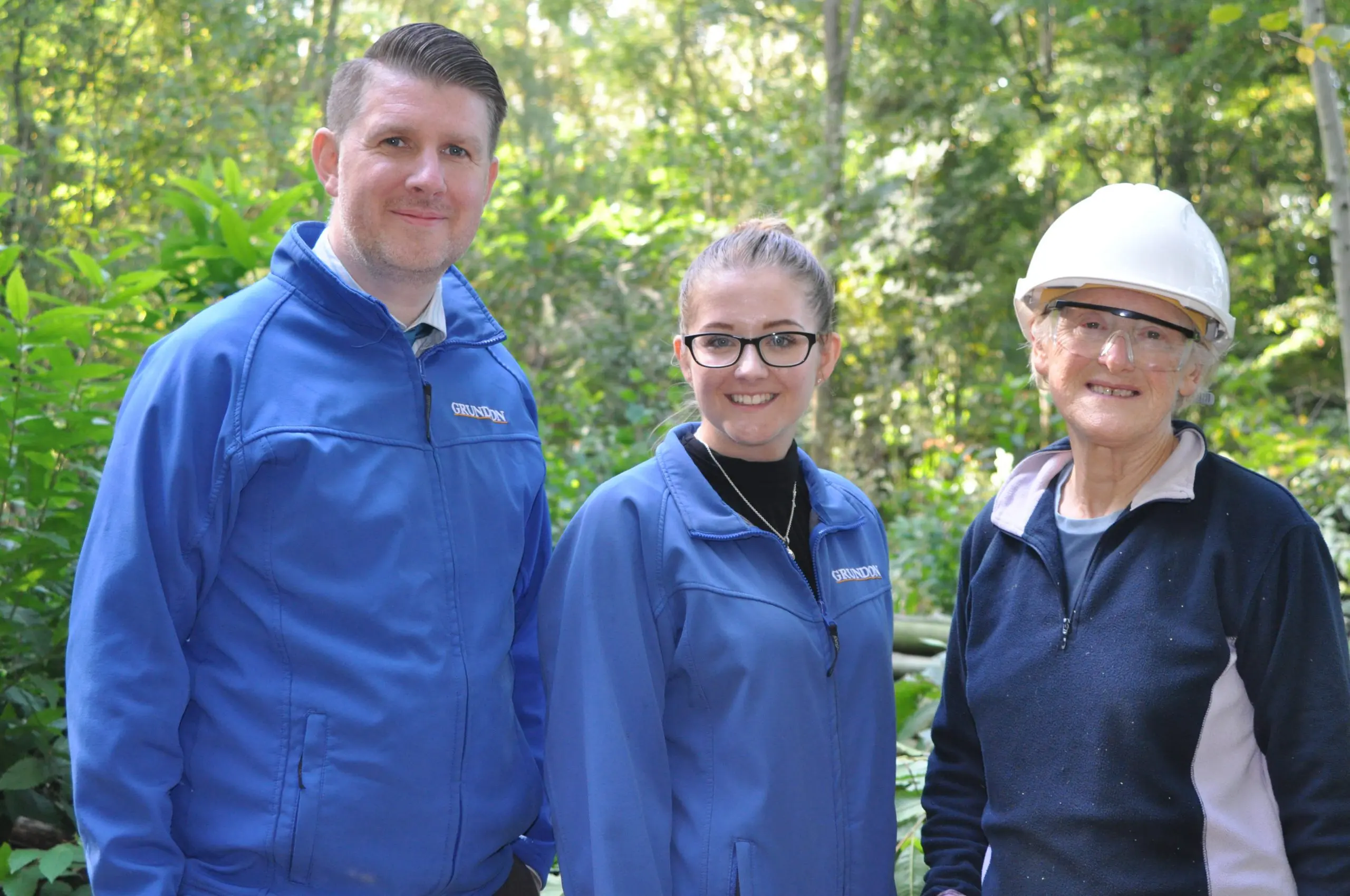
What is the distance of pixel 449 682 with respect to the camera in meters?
2.12

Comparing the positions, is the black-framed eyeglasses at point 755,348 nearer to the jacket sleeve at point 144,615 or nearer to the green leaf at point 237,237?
the jacket sleeve at point 144,615

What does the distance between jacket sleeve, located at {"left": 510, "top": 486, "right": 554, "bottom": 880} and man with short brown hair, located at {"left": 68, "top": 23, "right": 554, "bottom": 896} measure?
0.53ft

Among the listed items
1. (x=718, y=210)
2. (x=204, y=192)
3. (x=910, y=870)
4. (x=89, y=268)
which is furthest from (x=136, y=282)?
(x=718, y=210)

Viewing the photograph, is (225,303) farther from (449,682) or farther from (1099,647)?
(1099,647)

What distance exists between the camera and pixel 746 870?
2.05 metres

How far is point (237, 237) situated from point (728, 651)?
6.88ft

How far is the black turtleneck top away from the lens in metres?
2.36

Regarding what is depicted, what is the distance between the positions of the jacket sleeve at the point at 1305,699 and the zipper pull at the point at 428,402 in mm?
1466

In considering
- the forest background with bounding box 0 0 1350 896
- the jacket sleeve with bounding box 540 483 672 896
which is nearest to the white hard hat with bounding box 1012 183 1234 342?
the jacket sleeve with bounding box 540 483 672 896

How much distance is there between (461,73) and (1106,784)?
177 cm

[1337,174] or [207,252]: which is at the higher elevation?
[1337,174]

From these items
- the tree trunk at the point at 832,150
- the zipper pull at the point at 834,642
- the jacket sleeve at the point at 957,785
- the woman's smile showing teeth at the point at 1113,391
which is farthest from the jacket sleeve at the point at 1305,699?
the tree trunk at the point at 832,150

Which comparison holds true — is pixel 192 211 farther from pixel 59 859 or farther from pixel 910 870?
pixel 910 870

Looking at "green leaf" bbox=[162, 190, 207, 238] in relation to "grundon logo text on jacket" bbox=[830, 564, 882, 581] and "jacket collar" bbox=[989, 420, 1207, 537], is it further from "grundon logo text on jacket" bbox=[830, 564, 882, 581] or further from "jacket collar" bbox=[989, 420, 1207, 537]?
"jacket collar" bbox=[989, 420, 1207, 537]
